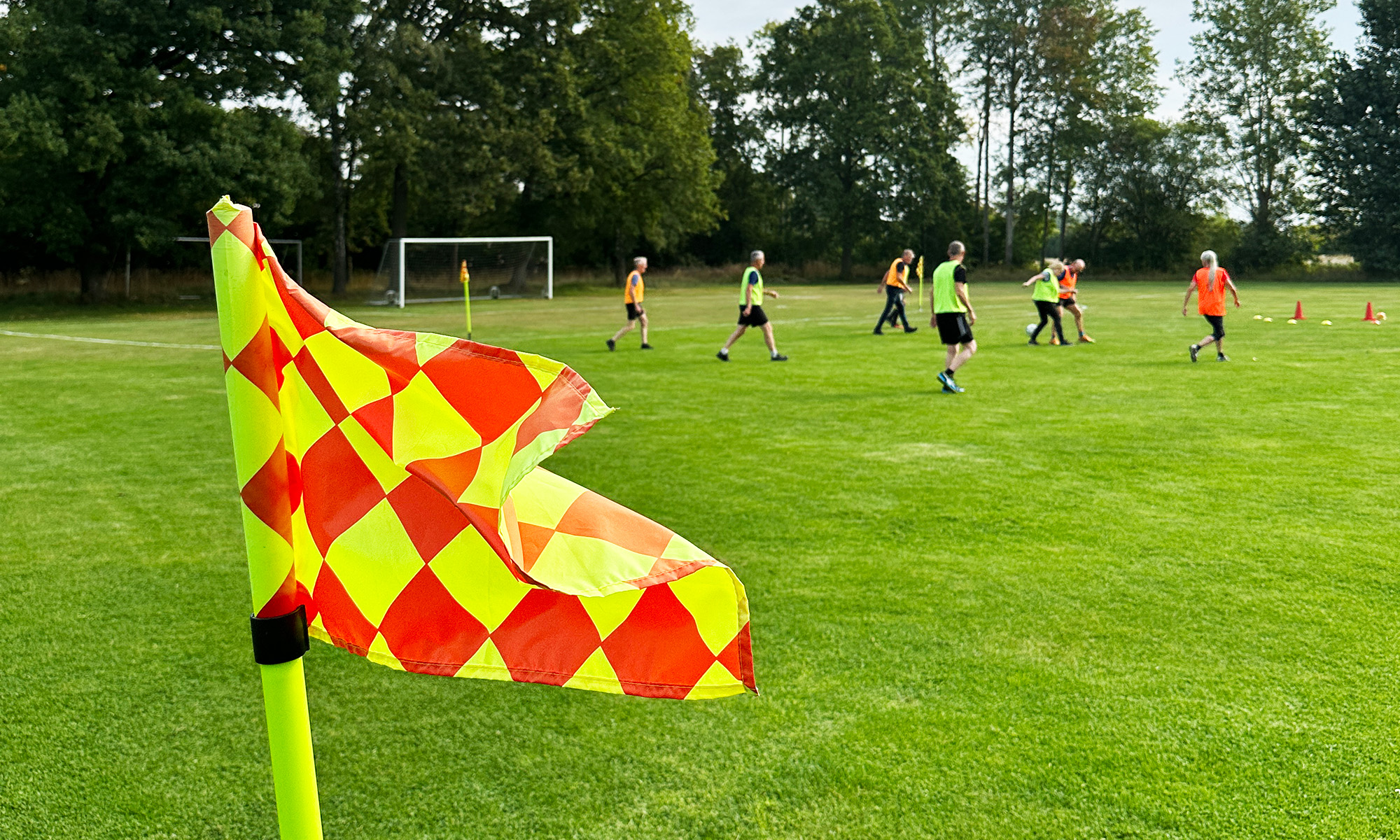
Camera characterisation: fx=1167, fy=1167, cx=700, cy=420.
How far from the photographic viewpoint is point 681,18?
182ft

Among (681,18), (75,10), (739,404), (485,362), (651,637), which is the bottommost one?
(739,404)

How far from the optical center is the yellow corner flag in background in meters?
1.49

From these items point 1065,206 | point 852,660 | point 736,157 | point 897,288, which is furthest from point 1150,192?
point 852,660

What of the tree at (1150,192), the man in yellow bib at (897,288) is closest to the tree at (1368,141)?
the tree at (1150,192)

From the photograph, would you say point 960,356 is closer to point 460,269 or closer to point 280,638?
point 280,638

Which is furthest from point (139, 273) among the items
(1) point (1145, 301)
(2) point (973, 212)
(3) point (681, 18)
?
(2) point (973, 212)

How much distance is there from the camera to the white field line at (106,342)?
22391 millimetres

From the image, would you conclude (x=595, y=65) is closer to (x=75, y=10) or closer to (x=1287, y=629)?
(x=75, y=10)

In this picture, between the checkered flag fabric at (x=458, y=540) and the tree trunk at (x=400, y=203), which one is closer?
the checkered flag fabric at (x=458, y=540)

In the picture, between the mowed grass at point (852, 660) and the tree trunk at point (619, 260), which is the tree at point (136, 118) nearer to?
the tree trunk at point (619, 260)

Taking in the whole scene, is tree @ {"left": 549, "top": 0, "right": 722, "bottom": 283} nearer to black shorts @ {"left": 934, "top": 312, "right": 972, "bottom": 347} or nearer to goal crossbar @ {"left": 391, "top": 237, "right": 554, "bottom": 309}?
goal crossbar @ {"left": 391, "top": 237, "right": 554, "bottom": 309}

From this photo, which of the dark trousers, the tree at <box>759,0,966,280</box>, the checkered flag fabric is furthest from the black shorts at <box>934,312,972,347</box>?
the tree at <box>759,0,966,280</box>

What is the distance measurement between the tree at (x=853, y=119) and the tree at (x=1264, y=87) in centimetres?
1455

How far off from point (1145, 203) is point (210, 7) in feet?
159
